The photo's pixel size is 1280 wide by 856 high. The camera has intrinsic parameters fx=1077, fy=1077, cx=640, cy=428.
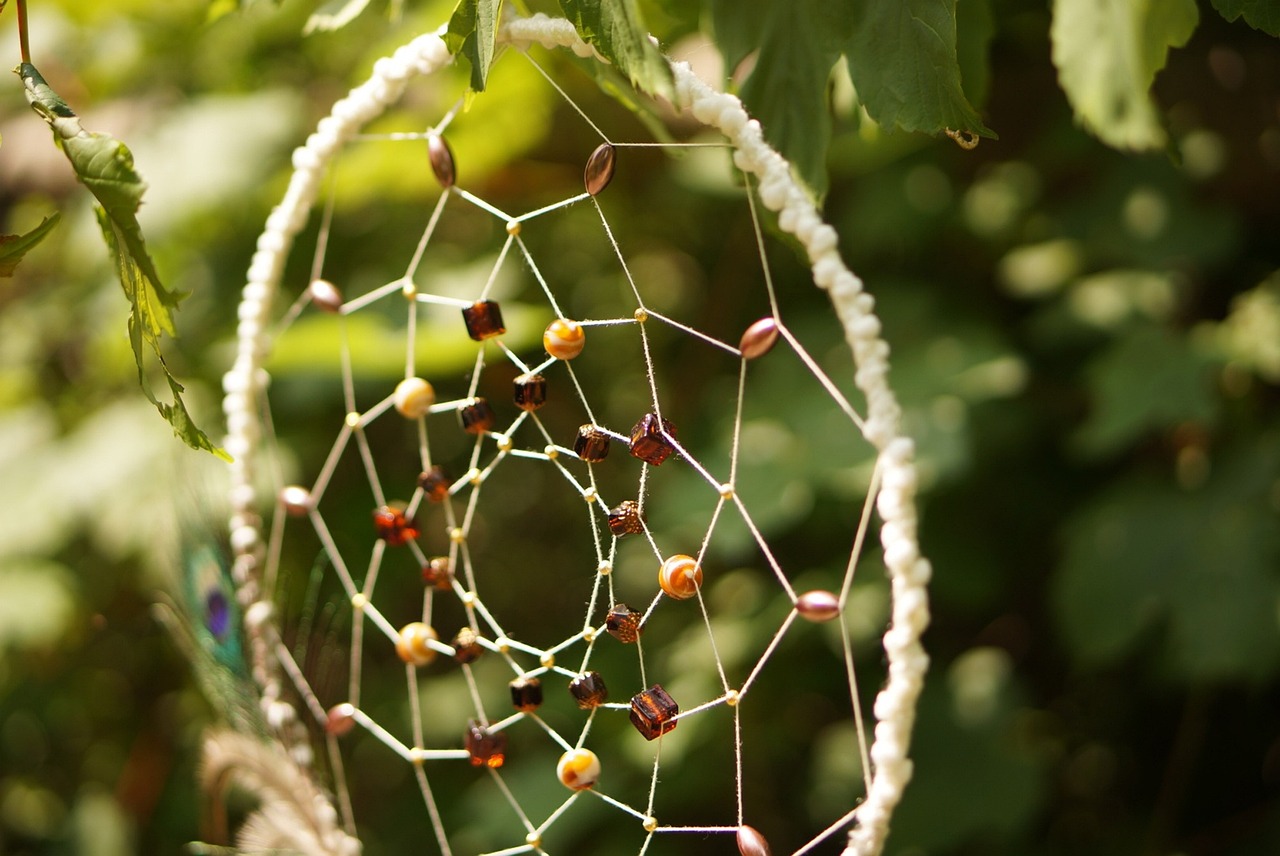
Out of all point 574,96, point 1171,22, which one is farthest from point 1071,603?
point 574,96

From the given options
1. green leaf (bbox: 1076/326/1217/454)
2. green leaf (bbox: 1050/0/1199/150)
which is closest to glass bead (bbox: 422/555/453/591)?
green leaf (bbox: 1050/0/1199/150)

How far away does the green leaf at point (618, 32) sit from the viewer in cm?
39

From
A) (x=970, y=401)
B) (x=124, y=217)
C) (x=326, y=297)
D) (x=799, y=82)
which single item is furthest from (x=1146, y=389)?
(x=124, y=217)

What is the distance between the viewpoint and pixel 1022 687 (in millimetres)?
1044

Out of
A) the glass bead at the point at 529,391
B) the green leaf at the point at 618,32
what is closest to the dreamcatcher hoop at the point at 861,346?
the green leaf at the point at 618,32

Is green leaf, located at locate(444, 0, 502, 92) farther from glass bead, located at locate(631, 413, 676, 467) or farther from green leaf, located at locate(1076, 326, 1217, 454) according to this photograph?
green leaf, located at locate(1076, 326, 1217, 454)

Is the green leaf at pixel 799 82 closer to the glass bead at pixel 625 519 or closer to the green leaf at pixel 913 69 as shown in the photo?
the green leaf at pixel 913 69

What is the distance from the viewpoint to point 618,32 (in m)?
0.40

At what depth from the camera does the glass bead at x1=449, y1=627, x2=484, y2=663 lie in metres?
0.48

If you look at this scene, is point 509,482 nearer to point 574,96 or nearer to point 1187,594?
point 574,96

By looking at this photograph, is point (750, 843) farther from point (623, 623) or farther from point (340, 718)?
point (340, 718)

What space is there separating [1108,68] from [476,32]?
0.94ft

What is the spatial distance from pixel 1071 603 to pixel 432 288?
2.12 ft

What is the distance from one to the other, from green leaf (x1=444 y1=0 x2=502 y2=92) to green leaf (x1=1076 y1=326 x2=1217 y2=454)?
63cm
